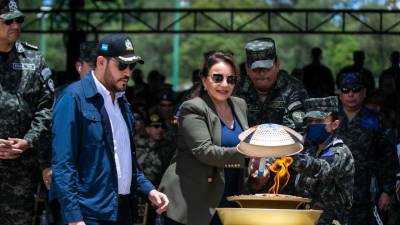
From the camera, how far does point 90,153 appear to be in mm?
6633

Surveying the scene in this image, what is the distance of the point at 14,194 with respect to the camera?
25.5ft

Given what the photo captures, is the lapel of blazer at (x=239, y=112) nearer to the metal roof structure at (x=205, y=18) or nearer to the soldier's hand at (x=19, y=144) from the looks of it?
the soldier's hand at (x=19, y=144)

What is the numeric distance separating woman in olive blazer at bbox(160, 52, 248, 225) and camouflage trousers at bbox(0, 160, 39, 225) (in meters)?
1.07

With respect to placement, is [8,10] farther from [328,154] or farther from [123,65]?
[328,154]

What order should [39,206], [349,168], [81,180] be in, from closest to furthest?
1. [81,180]
2. [349,168]
3. [39,206]

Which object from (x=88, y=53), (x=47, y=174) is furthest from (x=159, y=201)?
(x=88, y=53)

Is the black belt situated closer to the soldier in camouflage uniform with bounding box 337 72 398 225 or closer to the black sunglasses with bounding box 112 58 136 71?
the black sunglasses with bounding box 112 58 136 71

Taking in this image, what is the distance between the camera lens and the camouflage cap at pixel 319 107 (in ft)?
27.3

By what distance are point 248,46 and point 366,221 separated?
9.34 feet

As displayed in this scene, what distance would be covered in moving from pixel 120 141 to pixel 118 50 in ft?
1.97

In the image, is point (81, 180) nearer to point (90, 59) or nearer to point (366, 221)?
point (90, 59)

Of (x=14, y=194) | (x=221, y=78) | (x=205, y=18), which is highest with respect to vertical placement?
(x=205, y=18)

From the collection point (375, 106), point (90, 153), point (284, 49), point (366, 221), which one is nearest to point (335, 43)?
point (284, 49)

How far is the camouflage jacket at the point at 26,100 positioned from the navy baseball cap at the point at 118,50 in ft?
3.96
